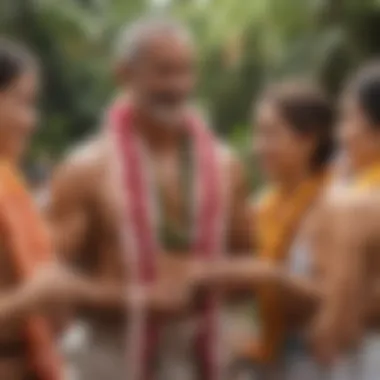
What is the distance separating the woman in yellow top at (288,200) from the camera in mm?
1500

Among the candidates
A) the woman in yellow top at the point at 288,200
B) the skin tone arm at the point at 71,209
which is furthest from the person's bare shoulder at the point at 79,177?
the woman in yellow top at the point at 288,200

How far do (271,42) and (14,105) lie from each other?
4.41 ft

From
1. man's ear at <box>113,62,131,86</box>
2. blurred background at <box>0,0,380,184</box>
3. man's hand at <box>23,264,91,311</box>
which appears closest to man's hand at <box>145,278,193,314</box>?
man's hand at <box>23,264,91,311</box>

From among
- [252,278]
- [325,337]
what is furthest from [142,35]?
[325,337]

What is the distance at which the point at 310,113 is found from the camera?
1.50 metres

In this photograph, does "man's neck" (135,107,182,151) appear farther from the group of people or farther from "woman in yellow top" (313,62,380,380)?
"woman in yellow top" (313,62,380,380)

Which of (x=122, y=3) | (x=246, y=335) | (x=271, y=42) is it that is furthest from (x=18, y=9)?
(x=246, y=335)

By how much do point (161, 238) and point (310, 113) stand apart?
305 mm

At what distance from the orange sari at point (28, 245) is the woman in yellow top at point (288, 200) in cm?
33

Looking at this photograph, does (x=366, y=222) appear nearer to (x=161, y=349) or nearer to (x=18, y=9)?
(x=161, y=349)

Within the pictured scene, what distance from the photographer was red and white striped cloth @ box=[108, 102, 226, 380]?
4.40ft

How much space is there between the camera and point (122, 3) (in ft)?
8.19

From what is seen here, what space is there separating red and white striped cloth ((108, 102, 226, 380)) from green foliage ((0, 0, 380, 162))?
1018mm

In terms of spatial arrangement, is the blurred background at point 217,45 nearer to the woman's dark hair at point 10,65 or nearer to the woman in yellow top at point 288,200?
the woman in yellow top at point 288,200
